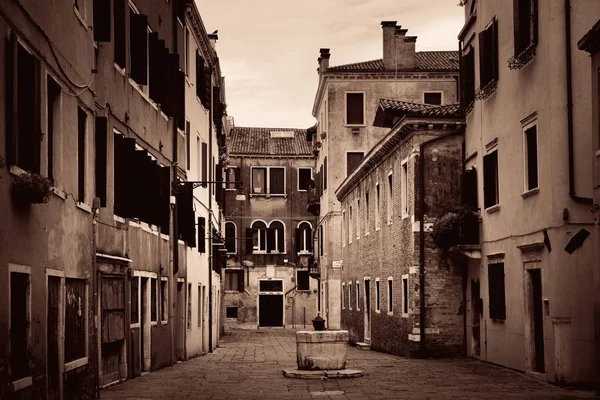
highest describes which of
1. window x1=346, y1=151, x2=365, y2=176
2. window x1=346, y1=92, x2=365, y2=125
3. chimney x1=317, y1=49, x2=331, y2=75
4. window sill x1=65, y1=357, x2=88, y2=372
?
chimney x1=317, y1=49, x2=331, y2=75

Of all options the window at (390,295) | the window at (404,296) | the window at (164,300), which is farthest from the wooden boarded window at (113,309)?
the window at (390,295)

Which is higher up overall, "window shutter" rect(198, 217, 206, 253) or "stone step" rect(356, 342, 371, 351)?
"window shutter" rect(198, 217, 206, 253)

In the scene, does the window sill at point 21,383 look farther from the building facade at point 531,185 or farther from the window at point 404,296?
the window at point 404,296

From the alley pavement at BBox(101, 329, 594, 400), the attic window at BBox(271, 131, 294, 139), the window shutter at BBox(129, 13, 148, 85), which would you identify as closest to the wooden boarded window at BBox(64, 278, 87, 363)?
the alley pavement at BBox(101, 329, 594, 400)

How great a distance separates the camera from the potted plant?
35.1ft

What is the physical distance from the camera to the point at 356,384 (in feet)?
59.0

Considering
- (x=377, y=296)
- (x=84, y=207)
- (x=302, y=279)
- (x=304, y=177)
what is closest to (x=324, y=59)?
(x=304, y=177)

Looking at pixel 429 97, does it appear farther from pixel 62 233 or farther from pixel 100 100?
pixel 62 233

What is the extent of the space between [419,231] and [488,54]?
5373 mm

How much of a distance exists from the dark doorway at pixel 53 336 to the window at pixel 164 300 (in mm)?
9810

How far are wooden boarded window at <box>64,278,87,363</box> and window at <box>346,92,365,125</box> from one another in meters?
31.9

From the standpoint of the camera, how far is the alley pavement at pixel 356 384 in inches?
623

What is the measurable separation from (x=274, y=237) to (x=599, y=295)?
4454 centimetres

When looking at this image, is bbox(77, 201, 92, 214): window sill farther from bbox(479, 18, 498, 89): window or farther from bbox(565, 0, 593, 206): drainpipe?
bbox(479, 18, 498, 89): window
